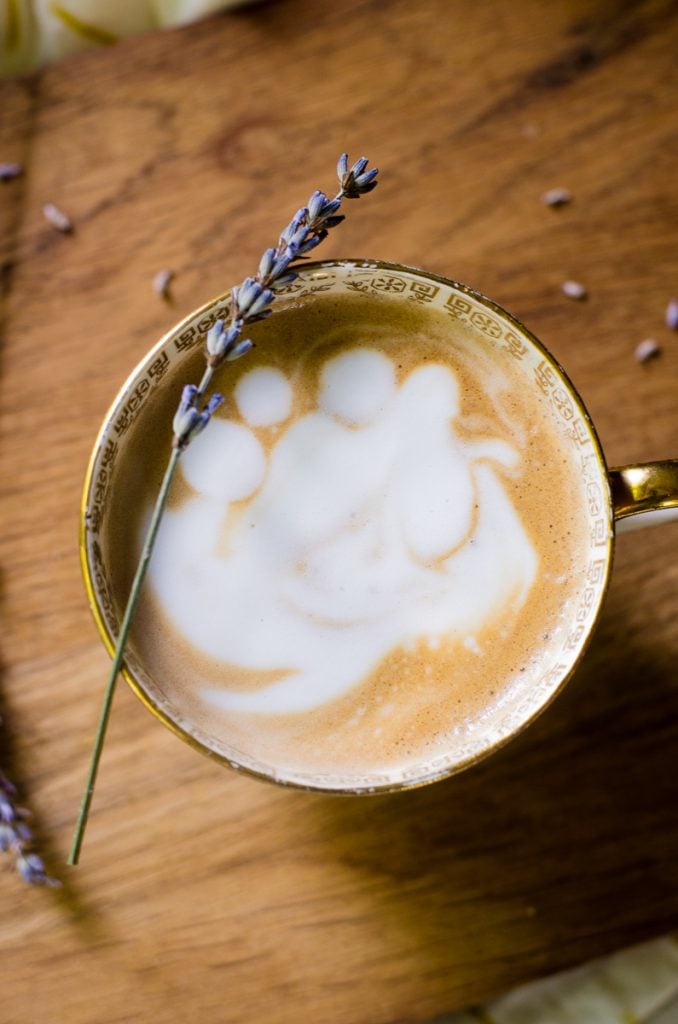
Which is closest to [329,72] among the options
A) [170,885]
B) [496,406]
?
[496,406]

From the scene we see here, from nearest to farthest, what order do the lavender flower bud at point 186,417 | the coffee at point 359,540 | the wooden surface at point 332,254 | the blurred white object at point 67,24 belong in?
the lavender flower bud at point 186,417 → the coffee at point 359,540 → the wooden surface at point 332,254 → the blurred white object at point 67,24

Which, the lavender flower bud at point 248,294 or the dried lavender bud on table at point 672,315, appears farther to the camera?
the dried lavender bud on table at point 672,315

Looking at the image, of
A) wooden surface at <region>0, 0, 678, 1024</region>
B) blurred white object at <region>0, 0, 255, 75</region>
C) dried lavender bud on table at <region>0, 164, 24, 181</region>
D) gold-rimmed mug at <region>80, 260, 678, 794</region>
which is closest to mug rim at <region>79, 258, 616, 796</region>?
gold-rimmed mug at <region>80, 260, 678, 794</region>

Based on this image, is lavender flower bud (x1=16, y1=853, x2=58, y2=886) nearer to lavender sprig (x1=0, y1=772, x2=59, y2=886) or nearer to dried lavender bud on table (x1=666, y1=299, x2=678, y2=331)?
lavender sprig (x1=0, y1=772, x2=59, y2=886)

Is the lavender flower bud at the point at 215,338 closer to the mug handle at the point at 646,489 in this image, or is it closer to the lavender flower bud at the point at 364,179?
the lavender flower bud at the point at 364,179

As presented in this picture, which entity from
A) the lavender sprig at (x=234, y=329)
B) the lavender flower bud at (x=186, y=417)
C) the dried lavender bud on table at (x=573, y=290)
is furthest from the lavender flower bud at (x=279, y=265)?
the dried lavender bud on table at (x=573, y=290)

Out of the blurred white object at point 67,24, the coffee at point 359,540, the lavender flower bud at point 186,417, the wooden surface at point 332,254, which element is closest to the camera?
the lavender flower bud at point 186,417

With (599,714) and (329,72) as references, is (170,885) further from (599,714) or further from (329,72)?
(329,72)

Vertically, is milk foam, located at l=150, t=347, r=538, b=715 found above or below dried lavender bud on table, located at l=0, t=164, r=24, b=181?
below
